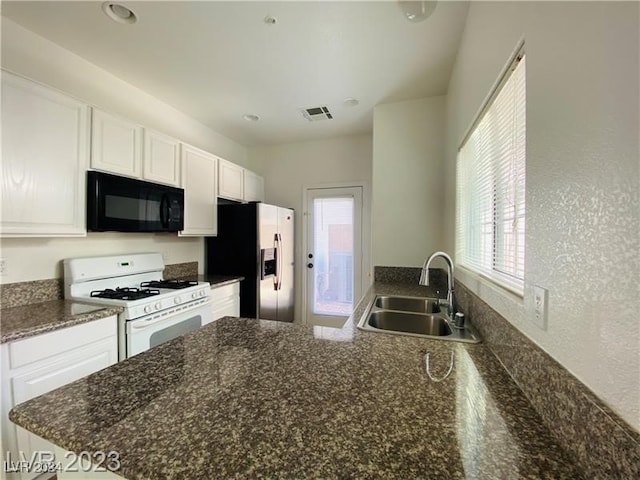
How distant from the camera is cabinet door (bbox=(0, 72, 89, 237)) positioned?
150 centimetres

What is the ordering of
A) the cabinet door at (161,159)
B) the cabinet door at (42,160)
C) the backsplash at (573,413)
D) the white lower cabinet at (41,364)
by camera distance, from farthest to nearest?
1. the cabinet door at (161,159)
2. the cabinet door at (42,160)
3. the white lower cabinet at (41,364)
4. the backsplash at (573,413)

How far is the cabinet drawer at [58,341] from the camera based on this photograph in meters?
1.32

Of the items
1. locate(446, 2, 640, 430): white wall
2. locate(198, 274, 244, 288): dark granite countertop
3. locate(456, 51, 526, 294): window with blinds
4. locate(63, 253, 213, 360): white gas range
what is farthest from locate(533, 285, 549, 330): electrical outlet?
locate(198, 274, 244, 288): dark granite countertop

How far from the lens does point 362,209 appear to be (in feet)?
12.0

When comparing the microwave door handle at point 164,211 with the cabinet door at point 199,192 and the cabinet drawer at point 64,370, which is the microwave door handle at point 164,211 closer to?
the cabinet door at point 199,192

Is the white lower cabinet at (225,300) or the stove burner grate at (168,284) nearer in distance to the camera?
the stove burner grate at (168,284)

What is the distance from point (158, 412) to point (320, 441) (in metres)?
0.41

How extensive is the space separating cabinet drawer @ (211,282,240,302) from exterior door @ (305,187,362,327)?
46.4 inches

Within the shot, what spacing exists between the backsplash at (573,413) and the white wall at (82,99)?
8.85 ft

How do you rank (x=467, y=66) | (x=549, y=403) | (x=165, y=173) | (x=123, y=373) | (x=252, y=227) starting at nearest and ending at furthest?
(x=549, y=403) < (x=123, y=373) < (x=467, y=66) < (x=165, y=173) < (x=252, y=227)

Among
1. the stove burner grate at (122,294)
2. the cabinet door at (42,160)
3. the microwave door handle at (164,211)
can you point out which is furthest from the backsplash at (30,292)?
the microwave door handle at (164,211)

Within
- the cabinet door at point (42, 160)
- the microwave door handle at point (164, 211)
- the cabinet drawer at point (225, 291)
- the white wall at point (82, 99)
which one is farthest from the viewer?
the cabinet drawer at point (225, 291)

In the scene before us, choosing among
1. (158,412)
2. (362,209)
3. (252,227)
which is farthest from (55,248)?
(362,209)

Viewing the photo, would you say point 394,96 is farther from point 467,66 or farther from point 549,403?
point 549,403
